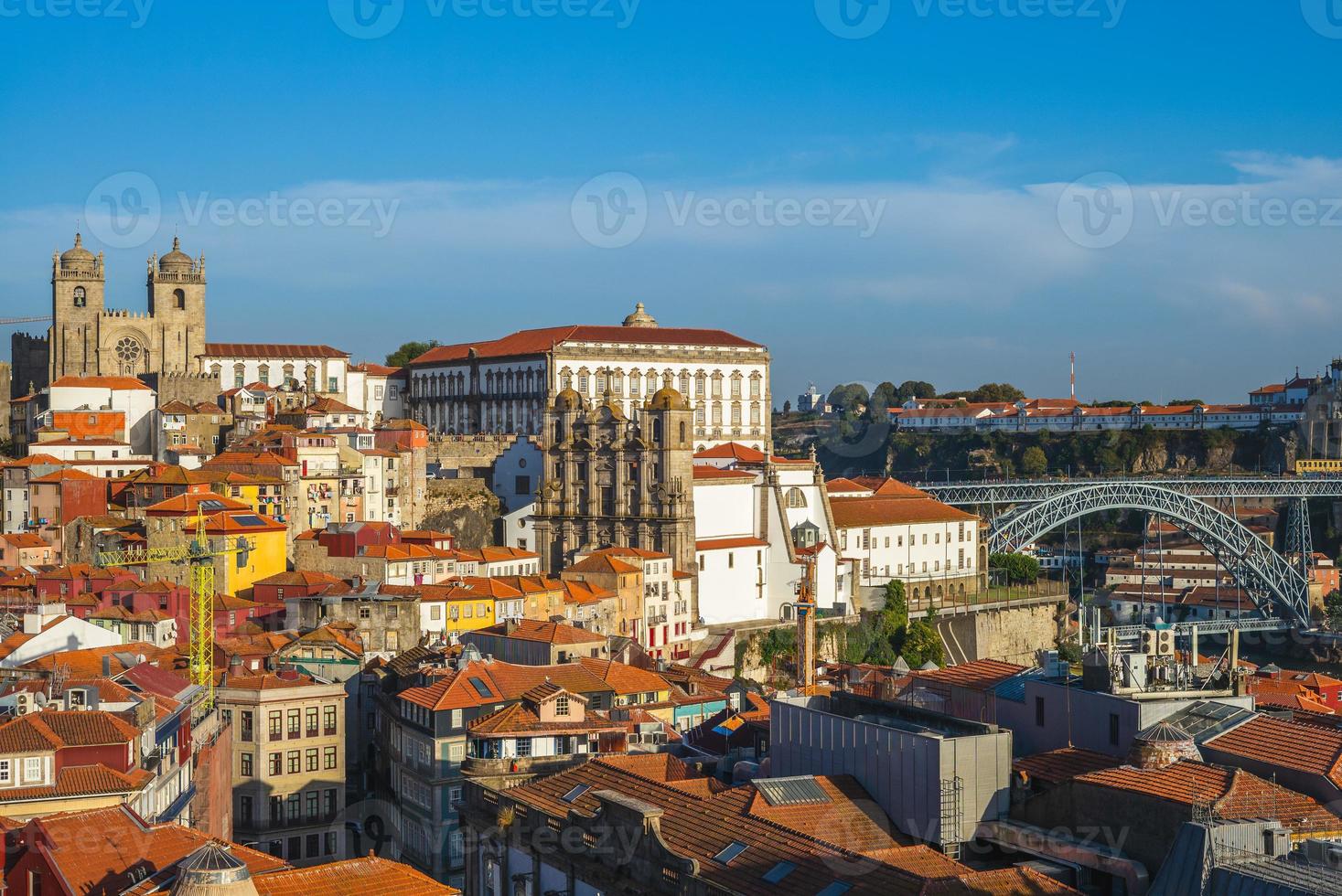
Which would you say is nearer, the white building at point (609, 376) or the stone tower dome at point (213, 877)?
the stone tower dome at point (213, 877)

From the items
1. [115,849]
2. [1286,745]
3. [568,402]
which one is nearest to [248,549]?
[568,402]

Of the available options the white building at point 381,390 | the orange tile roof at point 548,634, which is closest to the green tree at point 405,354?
the white building at point 381,390

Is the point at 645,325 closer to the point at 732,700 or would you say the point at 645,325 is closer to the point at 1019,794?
the point at 732,700

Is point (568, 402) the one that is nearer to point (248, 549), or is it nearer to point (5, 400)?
point (248, 549)

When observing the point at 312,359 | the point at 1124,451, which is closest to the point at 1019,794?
the point at 312,359

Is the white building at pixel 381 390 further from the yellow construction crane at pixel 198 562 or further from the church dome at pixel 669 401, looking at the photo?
the yellow construction crane at pixel 198 562
